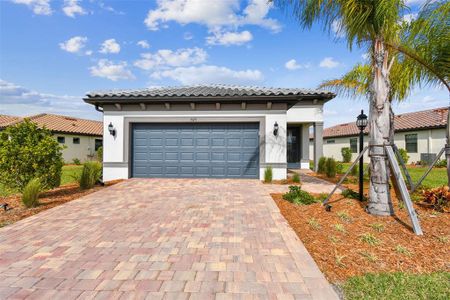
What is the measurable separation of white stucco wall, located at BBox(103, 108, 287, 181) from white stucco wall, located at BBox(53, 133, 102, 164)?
13936mm

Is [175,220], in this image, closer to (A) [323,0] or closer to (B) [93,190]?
(B) [93,190]

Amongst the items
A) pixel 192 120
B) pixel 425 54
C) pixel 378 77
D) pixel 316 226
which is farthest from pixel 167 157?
pixel 425 54

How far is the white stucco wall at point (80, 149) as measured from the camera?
21936 millimetres

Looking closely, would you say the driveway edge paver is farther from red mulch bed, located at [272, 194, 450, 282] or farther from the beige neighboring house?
the beige neighboring house

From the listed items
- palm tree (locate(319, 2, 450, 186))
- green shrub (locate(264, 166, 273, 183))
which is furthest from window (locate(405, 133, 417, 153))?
green shrub (locate(264, 166, 273, 183))

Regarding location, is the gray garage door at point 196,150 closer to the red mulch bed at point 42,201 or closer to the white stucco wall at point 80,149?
the red mulch bed at point 42,201

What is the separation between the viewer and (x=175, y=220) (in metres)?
5.21

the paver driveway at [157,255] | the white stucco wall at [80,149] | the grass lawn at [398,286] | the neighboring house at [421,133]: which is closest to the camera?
the grass lawn at [398,286]

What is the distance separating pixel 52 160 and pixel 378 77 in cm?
906

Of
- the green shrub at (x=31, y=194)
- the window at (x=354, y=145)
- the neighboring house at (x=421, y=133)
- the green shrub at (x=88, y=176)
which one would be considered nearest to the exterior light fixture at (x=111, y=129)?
the green shrub at (x=88, y=176)

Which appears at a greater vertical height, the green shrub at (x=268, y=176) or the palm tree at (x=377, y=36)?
the palm tree at (x=377, y=36)

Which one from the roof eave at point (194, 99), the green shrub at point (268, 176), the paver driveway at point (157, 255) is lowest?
the paver driveway at point (157, 255)

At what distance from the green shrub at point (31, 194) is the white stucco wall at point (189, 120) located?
469cm

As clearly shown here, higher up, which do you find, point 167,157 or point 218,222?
point 167,157
